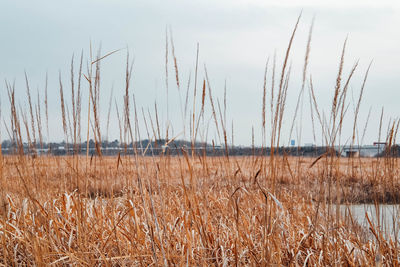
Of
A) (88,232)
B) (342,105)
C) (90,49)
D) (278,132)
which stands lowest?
(88,232)

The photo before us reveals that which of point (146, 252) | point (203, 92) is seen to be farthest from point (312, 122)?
point (146, 252)

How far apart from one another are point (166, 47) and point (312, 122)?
1.04 meters

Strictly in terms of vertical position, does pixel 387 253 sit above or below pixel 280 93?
below

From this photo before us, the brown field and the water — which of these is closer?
the brown field

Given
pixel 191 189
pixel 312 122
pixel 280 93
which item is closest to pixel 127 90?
pixel 191 189

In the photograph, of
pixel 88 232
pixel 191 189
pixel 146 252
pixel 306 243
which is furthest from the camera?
pixel 306 243

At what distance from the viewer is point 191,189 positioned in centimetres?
144

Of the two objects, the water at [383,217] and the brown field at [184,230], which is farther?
the water at [383,217]

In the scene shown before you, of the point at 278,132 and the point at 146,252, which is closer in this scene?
the point at 278,132

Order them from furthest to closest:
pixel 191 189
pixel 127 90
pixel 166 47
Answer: pixel 166 47, pixel 191 189, pixel 127 90

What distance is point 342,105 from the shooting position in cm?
149

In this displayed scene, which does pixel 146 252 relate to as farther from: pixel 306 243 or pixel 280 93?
pixel 280 93

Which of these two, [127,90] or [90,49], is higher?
[90,49]

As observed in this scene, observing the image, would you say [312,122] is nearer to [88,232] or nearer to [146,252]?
[146,252]
